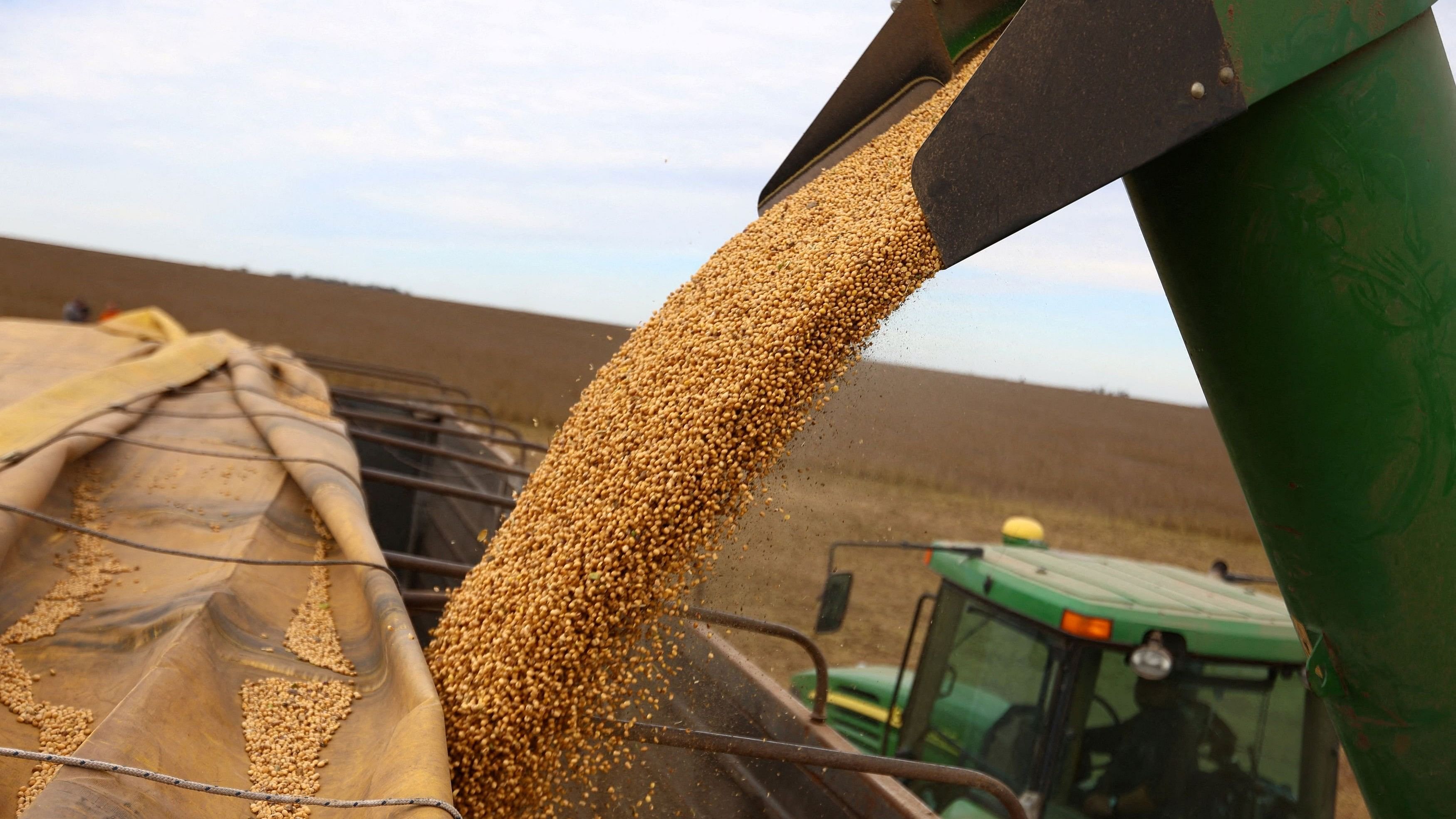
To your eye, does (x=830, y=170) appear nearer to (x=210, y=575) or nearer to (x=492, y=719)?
(x=492, y=719)

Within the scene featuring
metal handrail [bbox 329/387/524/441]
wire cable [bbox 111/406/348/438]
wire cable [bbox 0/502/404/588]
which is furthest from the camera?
metal handrail [bbox 329/387/524/441]

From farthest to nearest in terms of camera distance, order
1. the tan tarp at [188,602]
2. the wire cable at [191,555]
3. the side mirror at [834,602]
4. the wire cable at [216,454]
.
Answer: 1. the wire cable at [216,454]
2. the side mirror at [834,602]
3. the wire cable at [191,555]
4. the tan tarp at [188,602]

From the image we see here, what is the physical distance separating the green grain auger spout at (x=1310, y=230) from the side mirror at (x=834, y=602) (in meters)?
1.44

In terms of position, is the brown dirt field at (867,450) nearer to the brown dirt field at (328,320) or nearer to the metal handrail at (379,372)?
the brown dirt field at (328,320)

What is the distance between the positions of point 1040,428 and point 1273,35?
118ft

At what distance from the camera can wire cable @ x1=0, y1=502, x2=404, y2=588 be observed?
6.71 feet

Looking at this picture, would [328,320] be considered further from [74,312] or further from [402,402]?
[402,402]

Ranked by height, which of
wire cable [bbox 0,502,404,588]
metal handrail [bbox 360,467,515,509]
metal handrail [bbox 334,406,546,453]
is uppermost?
metal handrail [bbox 334,406,546,453]

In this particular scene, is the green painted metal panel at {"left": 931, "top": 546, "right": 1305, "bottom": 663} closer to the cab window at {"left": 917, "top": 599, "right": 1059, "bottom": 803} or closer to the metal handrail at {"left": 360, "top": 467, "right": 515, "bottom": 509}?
the cab window at {"left": 917, "top": 599, "right": 1059, "bottom": 803}

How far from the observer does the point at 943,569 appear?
3.67m

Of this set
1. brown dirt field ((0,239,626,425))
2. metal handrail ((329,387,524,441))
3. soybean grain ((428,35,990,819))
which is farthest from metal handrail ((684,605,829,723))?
brown dirt field ((0,239,626,425))

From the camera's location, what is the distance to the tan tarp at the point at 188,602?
1.42 m

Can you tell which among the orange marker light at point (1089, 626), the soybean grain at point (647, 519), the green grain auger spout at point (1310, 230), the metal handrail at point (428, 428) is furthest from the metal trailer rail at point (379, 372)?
the green grain auger spout at point (1310, 230)

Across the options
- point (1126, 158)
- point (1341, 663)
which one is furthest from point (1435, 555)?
point (1126, 158)
